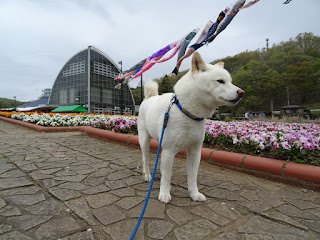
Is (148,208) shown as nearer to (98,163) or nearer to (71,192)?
(71,192)

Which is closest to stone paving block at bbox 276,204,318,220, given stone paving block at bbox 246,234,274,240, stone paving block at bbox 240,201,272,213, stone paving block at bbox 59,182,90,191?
stone paving block at bbox 240,201,272,213

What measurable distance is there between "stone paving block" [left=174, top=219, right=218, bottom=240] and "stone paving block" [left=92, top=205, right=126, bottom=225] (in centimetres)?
56

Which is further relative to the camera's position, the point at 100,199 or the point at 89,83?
the point at 89,83

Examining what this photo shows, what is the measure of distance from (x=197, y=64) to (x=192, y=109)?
1.49 ft

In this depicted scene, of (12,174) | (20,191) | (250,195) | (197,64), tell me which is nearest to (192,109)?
(197,64)

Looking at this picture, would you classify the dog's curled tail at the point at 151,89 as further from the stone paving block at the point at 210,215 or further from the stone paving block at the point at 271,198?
the stone paving block at the point at 271,198

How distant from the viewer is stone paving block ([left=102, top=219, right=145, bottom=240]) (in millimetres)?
1576

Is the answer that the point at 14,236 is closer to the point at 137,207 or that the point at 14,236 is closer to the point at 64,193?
the point at 64,193

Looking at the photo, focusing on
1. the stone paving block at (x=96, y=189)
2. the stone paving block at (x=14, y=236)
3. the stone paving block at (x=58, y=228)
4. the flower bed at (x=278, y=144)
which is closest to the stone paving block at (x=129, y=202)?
the stone paving block at (x=96, y=189)

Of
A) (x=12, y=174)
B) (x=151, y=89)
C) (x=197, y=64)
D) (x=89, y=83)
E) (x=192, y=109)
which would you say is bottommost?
(x=12, y=174)

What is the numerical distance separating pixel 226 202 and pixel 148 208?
35.5 inches

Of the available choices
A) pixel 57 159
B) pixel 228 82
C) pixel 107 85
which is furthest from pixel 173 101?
pixel 107 85

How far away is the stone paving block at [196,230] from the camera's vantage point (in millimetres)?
1607

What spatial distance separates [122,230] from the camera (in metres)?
1.66
